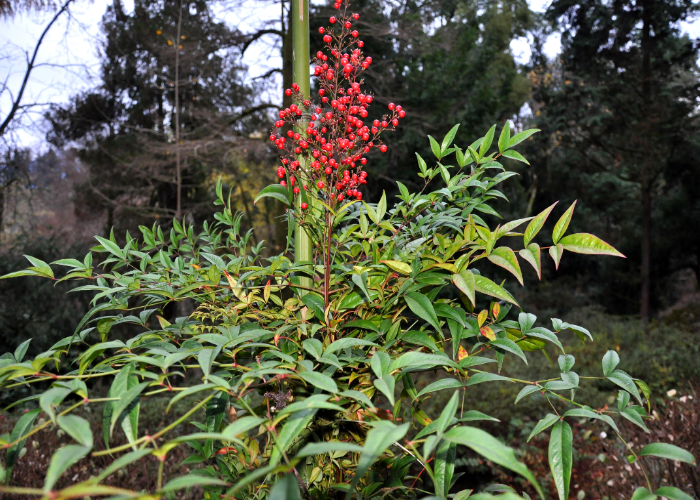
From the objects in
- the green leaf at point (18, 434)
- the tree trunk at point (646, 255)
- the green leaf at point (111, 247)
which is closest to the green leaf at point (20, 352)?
the green leaf at point (18, 434)

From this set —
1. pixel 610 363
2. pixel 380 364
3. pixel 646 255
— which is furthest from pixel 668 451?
pixel 646 255

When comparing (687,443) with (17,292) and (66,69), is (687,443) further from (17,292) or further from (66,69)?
(66,69)

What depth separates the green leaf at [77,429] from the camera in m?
0.38

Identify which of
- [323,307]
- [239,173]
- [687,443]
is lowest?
[687,443]

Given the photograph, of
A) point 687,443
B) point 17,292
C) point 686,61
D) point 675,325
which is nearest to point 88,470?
point 687,443

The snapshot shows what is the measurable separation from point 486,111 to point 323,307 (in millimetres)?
7772

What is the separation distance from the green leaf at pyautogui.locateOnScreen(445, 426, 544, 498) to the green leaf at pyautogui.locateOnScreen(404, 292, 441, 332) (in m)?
0.19

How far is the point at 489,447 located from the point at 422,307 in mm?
253

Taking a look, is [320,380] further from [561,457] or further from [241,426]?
[561,457]

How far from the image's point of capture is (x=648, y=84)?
7730 mm

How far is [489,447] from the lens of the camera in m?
0.41

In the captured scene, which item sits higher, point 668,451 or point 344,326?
point 344,326

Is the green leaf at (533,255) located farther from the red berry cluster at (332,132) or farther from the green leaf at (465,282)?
the red berry cluster at (332,132)

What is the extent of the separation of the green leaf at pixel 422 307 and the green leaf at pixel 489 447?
195 mm
